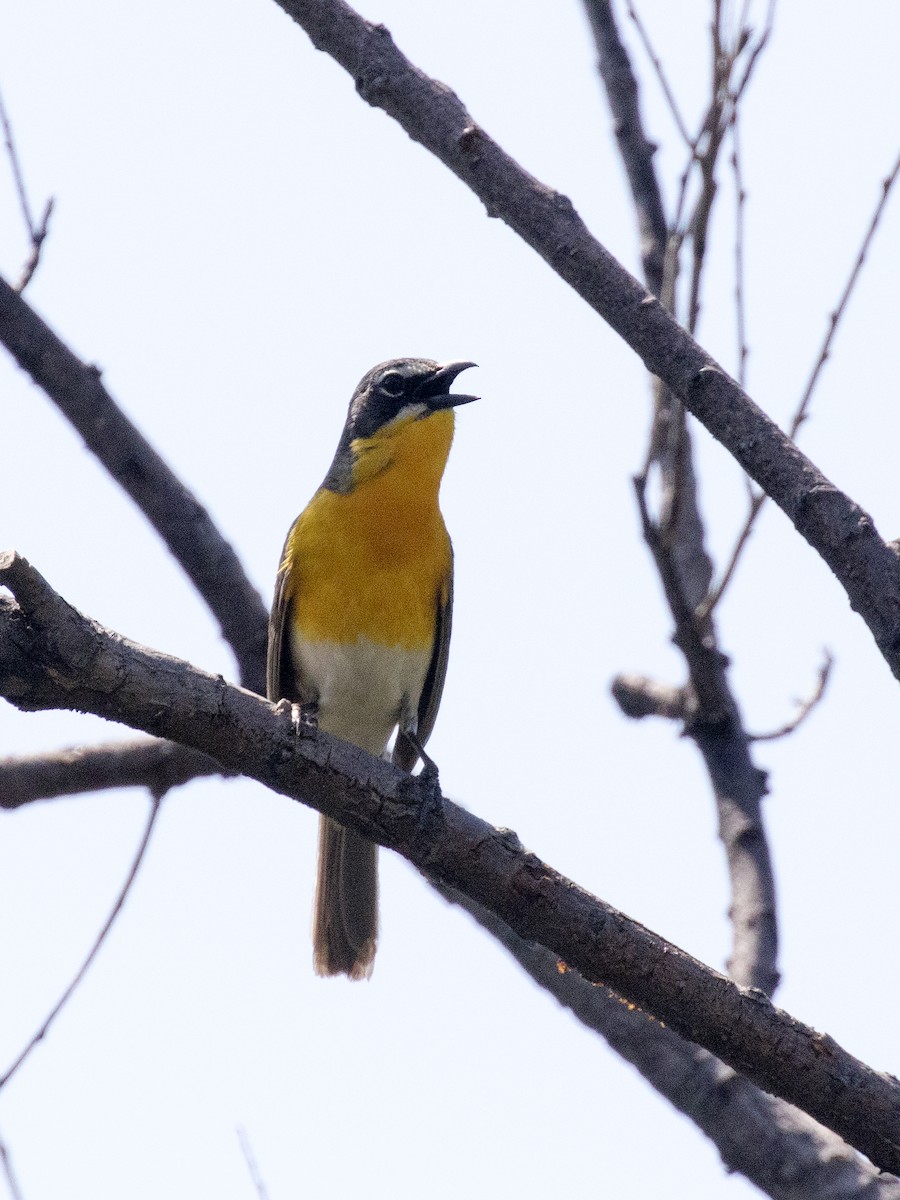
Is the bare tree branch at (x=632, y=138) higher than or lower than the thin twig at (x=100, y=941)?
higher

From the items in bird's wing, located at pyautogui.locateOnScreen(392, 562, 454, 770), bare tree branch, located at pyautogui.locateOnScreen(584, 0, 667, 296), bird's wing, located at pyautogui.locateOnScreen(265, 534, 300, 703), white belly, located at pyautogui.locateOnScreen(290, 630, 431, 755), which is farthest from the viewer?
bird's wing, located at pyautogui.locateOnScreen(392, 562, 454, 770)

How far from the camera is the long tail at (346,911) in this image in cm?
697

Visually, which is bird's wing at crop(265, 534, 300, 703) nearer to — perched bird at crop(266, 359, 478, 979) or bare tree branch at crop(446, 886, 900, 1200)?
perched bird at crop(266, 359, 478, 979)

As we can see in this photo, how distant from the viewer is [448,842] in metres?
4.09

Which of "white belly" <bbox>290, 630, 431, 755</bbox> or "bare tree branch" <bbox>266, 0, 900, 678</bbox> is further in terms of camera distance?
"white belly" <bbox>290, 630, 431, 755</bbox>

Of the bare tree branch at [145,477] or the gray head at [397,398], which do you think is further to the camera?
the gray head at [397,398]

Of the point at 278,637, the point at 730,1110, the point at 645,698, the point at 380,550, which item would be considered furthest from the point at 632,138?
the point at 730,1110

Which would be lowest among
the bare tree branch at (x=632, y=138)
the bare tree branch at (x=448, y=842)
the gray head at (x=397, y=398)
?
the bare tree branch at (x=448, y=842)

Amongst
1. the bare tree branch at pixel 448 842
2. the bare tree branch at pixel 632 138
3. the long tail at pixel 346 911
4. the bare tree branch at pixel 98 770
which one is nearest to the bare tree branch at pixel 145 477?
the bare tree branch at pixel 98 770

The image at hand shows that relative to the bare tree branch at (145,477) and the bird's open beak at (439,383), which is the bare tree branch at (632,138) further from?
the bare tree branch at (145,477)

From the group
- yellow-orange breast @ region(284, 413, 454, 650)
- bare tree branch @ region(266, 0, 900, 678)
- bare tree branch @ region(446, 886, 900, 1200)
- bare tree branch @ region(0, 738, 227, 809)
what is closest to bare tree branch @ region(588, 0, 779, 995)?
bare tree branch @ region(446, 886, 900, 1200)

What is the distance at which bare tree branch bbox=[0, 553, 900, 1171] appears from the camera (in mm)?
3605

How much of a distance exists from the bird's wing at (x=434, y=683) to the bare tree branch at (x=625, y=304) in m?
3.11

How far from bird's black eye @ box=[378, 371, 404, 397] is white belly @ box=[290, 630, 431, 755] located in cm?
139
